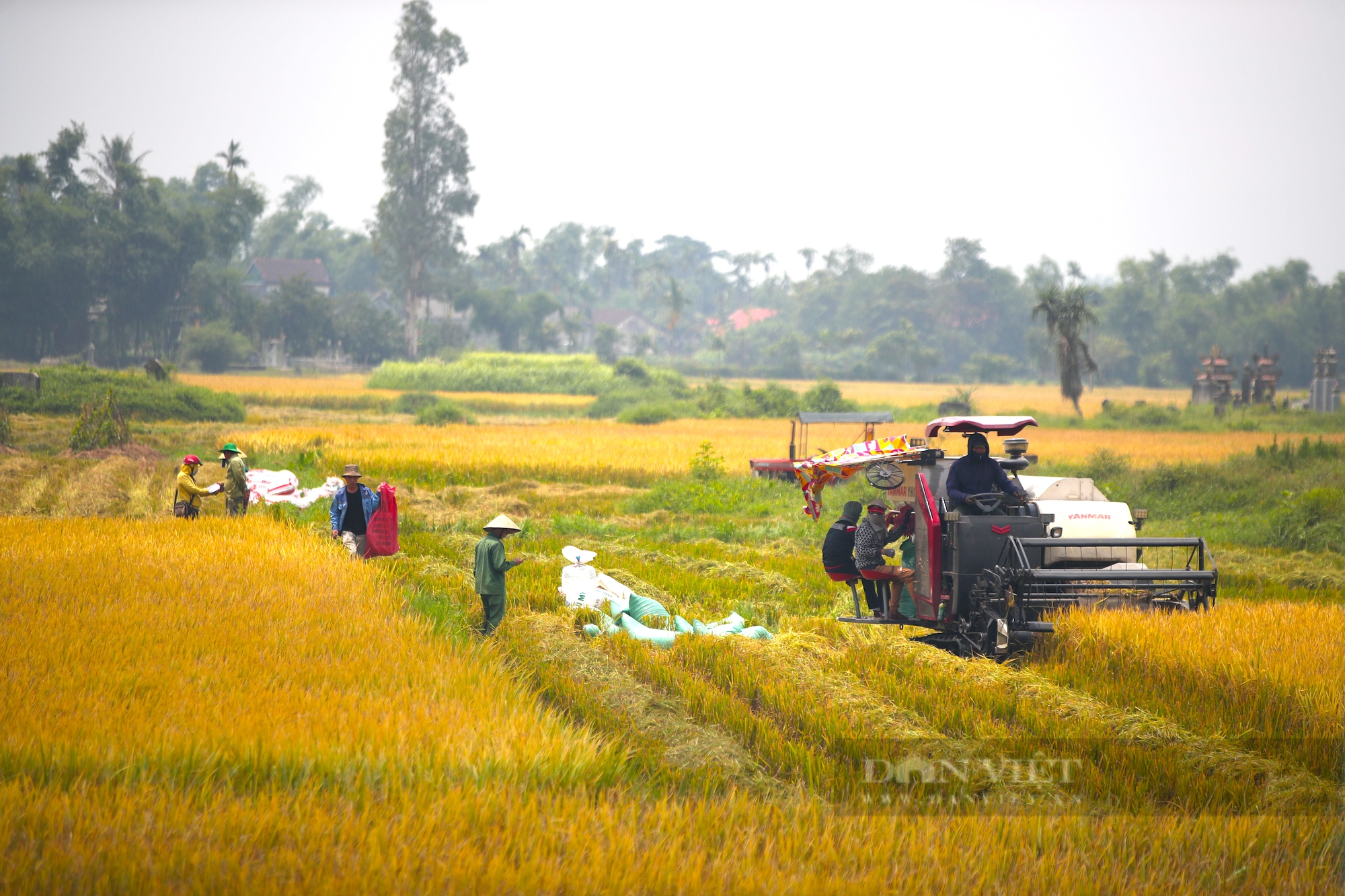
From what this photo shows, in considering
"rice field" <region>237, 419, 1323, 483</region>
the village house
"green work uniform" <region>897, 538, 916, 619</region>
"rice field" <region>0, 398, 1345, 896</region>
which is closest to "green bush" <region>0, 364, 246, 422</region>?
"rice field" <region>237, 419, 1323, 483</region>

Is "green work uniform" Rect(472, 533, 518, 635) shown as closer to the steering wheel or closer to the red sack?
the red sack

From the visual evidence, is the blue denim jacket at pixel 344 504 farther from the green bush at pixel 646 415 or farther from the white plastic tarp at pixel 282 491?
the green bush at pixel 646 415

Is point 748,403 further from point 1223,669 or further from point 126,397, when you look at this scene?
point 1223,669

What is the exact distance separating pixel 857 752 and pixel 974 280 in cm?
10073

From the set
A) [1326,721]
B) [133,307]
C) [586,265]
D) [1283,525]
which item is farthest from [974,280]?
[1326,721]

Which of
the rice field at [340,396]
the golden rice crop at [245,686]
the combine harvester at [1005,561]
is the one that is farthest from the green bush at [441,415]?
the combine harvester at [1005,561]

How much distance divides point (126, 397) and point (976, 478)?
3203 centimetres

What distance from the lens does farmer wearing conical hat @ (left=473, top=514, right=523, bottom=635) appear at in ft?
29.5

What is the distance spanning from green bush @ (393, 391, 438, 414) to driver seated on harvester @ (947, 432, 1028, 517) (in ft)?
123

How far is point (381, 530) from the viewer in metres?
12.5

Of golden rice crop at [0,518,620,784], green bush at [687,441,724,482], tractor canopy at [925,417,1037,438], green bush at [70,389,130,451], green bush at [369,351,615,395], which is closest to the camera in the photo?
golden rice crop at [0,518,620,784]

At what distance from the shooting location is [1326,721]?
259 inches

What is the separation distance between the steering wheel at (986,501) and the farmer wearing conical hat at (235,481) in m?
10.8

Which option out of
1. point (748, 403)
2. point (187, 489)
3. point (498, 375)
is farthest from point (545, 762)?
point (498, 375)
